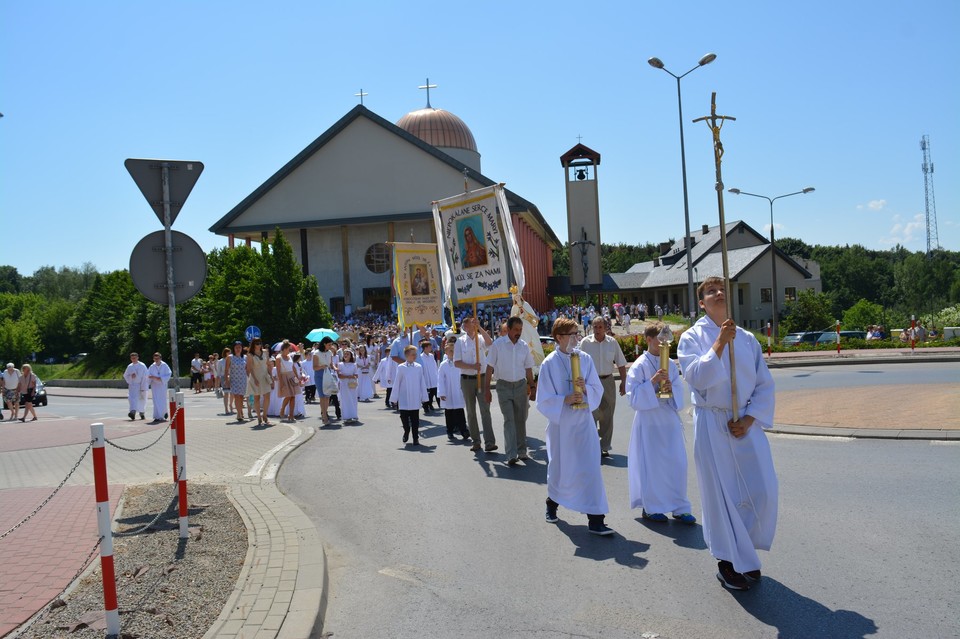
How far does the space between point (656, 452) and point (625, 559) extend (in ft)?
5.03

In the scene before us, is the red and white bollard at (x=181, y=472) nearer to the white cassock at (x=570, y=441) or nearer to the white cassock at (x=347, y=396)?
the white cassock at (x=570, y=441)

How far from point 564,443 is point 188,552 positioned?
3.17m

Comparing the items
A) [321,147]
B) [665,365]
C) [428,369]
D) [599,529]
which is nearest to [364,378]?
[428,369]

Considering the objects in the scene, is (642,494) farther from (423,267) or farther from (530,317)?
(423,267)

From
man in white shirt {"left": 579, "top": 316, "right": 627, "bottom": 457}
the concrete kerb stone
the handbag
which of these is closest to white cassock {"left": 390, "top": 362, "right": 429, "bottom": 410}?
man in white shirt {"left": 579, "top": 316, "right": 627, "bottom": 457}

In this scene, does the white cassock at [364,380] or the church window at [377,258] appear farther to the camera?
the church window at [377,258]

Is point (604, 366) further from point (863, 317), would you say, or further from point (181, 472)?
point (863, 317)

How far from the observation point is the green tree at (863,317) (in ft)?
179

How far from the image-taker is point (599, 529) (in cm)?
709

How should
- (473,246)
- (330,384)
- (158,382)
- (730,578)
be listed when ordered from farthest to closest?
(158,382)
(330,384)
(473,246)
(730,578)

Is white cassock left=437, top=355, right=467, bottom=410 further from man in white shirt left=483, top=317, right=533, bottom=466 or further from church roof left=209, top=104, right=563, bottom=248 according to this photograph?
church roof left=209, top=104, right=563, bottom=248

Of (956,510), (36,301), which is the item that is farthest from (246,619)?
(36,301)

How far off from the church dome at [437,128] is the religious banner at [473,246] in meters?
59.4

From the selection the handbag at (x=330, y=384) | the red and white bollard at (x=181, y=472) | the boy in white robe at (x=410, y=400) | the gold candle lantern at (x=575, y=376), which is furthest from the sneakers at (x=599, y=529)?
the handbag at (x=330, y=384)
